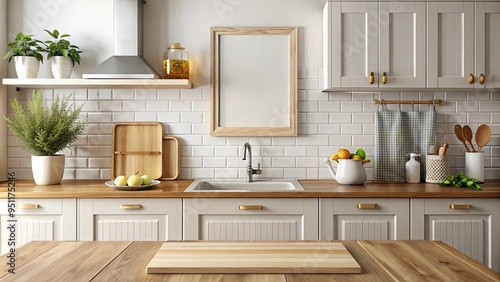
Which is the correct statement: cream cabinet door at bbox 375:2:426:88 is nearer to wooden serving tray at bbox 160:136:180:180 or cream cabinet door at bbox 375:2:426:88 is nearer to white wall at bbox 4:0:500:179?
white wall at bbox 4:0:500:179

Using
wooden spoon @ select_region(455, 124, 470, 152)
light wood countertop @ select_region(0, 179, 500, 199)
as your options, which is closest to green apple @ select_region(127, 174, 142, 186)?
light wood countertop @ select_region(0, 179, 500, 199)

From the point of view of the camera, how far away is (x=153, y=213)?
289 cm

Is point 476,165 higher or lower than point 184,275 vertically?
higher

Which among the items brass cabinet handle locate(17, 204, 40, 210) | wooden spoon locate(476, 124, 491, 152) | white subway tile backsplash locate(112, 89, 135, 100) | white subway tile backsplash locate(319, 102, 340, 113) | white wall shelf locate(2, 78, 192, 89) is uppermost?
white wall shelf locate(2, 78, 192, 89)

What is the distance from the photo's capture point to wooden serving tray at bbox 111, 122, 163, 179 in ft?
11.4

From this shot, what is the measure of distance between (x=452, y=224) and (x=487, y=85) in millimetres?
1052

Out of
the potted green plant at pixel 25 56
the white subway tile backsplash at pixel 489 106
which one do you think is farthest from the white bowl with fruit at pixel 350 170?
the potted green plant at pixel 25 56

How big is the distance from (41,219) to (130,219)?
56 centimetres

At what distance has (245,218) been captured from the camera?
9.50ft

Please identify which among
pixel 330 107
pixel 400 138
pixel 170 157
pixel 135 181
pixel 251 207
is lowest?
pixel 251 207

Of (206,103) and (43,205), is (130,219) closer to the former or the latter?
(43,205)

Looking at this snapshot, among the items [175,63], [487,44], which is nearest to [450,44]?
[487,44]

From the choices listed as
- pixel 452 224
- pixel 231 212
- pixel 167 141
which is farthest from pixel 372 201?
pixel 167 141

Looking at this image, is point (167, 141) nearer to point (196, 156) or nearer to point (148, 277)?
point (196, 156)
